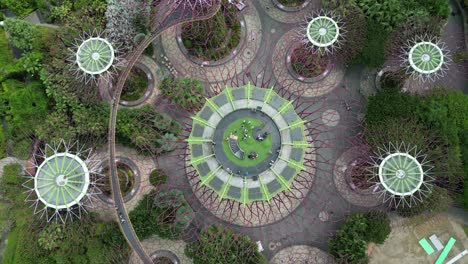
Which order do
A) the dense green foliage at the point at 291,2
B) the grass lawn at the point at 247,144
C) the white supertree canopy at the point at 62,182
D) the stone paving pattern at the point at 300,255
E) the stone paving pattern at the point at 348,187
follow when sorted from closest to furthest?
1. the white supertree canopy at the point at 62,182
2. the grass lawn at the point at 247,144
3. the stone paving pattern at the point at 300,255
4. the stone paving pattern at the point at 348,187
5. the dense green foliage at the point at 291,2

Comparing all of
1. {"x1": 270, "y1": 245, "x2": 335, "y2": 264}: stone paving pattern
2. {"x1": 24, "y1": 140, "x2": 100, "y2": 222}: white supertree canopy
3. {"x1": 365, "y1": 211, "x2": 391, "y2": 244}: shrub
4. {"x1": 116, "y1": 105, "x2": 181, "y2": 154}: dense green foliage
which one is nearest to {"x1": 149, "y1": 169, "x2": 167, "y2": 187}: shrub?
{"x1": 116, "y1": 105, "x2": 181, "y2": 154}: dense green foliage

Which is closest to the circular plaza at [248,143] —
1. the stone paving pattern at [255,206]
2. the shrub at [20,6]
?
the stone paving pattern at [255,206]

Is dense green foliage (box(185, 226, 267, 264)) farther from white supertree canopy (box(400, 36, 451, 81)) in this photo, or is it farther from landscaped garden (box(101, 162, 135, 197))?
white supertree canopy (box(400, 36, 451, 81))

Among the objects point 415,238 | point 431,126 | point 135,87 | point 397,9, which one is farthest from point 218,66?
point 415,238

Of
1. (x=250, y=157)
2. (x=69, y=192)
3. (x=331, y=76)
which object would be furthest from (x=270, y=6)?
(x=69, y=192)

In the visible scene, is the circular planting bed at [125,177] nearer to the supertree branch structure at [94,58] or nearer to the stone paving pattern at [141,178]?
the stone paving pattern at [141,178]
